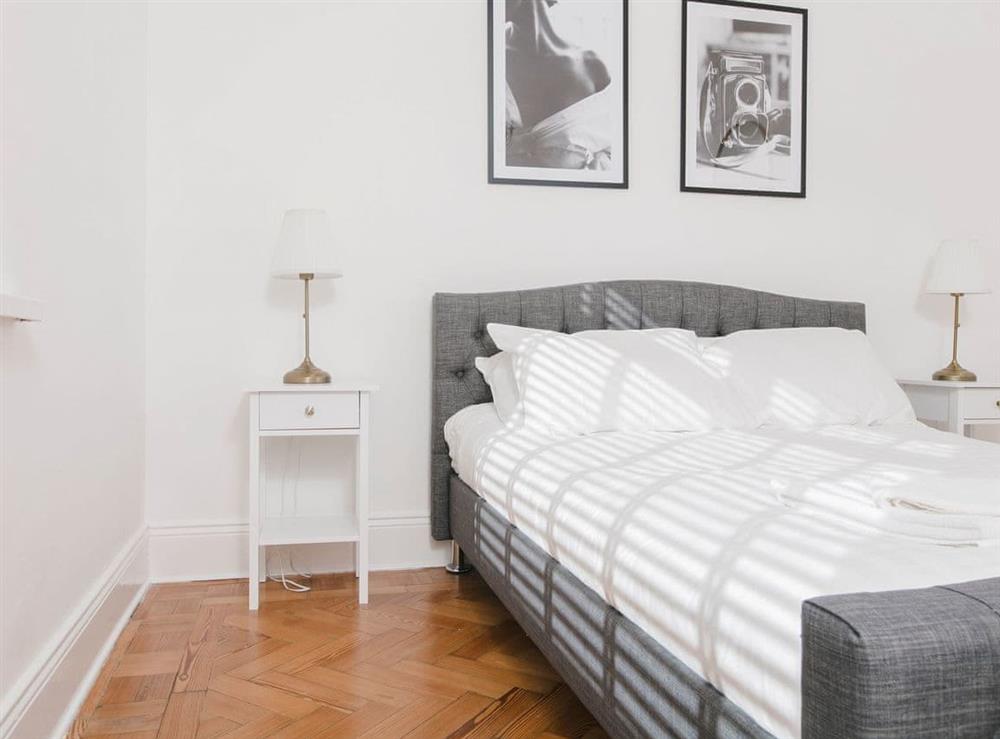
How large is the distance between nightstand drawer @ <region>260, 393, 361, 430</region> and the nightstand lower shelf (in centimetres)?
32

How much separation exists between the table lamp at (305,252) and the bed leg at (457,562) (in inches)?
27.9

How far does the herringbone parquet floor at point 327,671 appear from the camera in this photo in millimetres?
1604

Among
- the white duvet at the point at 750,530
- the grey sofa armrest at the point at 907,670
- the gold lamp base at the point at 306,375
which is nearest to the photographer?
the grey sofa armrest at the point at 907,670

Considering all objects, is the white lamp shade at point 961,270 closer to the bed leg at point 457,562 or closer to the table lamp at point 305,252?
the bed leg at point 457,562

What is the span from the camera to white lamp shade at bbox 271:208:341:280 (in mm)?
2402

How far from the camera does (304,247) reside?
2.41m

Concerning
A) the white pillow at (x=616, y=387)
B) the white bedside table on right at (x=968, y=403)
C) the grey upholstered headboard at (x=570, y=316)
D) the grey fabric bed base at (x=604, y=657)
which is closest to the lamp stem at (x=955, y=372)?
the white bedside table on right at (x=968, y=403)

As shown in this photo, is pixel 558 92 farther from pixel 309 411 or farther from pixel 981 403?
pixel 981 403

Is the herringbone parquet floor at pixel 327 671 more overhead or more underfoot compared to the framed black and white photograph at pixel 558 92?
more underfoot

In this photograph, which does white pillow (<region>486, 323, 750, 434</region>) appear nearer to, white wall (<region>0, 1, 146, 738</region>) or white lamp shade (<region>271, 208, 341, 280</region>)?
white lamp shade (<region>271, 208, 341, 280</region>)

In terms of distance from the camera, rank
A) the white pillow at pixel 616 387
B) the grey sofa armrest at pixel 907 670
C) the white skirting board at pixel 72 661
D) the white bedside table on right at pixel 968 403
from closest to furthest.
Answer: the grey sofa armrest at pixel 907 670
the white skirting board at pixel 72 661
the white pillow at pixel 616 387
the white bedside table on right at pixel 968 403

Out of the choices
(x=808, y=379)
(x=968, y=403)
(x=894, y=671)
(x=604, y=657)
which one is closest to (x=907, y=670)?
(x=894, y=671)

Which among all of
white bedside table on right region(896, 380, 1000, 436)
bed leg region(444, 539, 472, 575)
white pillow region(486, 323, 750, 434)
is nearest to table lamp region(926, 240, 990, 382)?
white bedside table on right region(896, 380, 1000, 436)

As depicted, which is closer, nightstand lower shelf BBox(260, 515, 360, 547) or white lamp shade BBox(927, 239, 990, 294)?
nightstand lower shelf BBox(260, 515, 360, 547)
